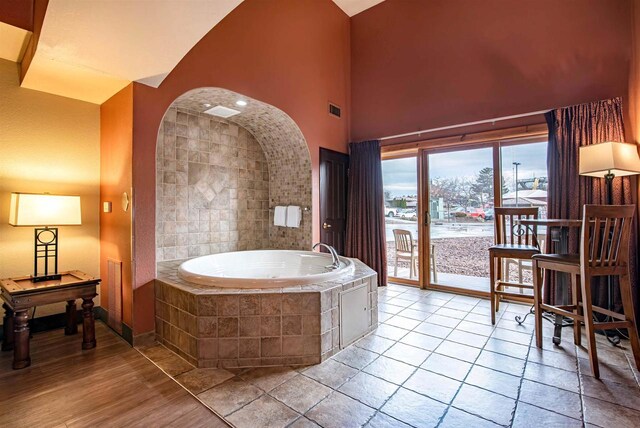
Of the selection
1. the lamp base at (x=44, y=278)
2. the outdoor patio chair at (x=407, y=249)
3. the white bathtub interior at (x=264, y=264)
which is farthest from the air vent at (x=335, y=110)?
the lamp base at (x=44, y=278)

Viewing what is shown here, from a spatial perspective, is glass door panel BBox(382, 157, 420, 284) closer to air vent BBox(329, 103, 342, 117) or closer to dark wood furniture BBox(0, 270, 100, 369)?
air vent BBox(329, 103, 342, 117)

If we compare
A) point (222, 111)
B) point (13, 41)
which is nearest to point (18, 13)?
point (13, 41)

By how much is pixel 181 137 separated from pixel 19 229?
5.16ft

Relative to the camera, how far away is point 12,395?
171 centimetres

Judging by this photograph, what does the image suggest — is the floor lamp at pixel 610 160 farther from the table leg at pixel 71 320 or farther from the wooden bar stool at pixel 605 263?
the table leg at pixel 71 320

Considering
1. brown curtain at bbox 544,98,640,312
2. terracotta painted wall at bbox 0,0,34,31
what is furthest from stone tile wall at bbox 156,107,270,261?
brown curtain at bbox 544,98,640,312

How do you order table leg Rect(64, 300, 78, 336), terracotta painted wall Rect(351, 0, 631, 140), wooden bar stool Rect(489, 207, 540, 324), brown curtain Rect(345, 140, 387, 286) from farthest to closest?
brown curtain Rect(345, 140, 387, 286) → terracotta painted wall Rect(351, 0, 631, 140) → wooden bar stool Rect(489, 207, 540, 324) → table leg Rect(64, 300, 78, 336)

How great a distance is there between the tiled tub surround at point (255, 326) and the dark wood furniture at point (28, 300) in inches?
31.1

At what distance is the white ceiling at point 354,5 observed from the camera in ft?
13.7

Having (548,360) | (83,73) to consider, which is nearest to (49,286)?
(83,73)

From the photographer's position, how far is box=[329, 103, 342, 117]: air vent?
410cm

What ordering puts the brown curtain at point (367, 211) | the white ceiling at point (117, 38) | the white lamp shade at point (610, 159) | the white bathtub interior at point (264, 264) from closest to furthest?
1. the white ceiling at point (117, 38)
2. the white lamp shade at point (610, 159)
3. the white bathtub interior at point (264, 264)
4. the brown curtain at point (367, 211)

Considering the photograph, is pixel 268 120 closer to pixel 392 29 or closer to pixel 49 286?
pixel 392 29

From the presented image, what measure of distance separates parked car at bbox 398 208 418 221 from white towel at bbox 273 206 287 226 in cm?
159
